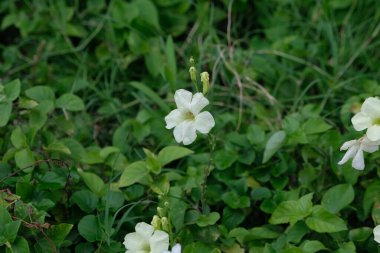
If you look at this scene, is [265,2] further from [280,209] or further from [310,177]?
[280,209]

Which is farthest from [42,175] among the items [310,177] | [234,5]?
[234,5]

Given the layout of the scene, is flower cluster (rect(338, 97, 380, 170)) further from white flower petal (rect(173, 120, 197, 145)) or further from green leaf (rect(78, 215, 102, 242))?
green leaf (rect(78, 215, 102, 242))

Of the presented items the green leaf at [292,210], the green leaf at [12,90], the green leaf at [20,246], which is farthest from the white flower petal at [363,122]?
the green leaf at [12,90]

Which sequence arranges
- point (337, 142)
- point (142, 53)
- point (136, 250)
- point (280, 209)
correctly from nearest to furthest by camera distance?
point (136, 250) → point (280, 209) → point (337, 142) → point (142, 53)

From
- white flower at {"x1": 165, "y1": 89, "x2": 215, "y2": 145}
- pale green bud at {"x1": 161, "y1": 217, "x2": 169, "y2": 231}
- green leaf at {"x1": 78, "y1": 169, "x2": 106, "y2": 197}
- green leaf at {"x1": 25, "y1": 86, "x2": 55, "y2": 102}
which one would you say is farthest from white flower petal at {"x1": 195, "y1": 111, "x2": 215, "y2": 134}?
green leaf at {"x1": 25, "y1": 86, "x2": 55, "y2": 102}

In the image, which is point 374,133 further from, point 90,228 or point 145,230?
point 90,228

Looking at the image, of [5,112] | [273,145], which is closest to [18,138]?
[5,112]
